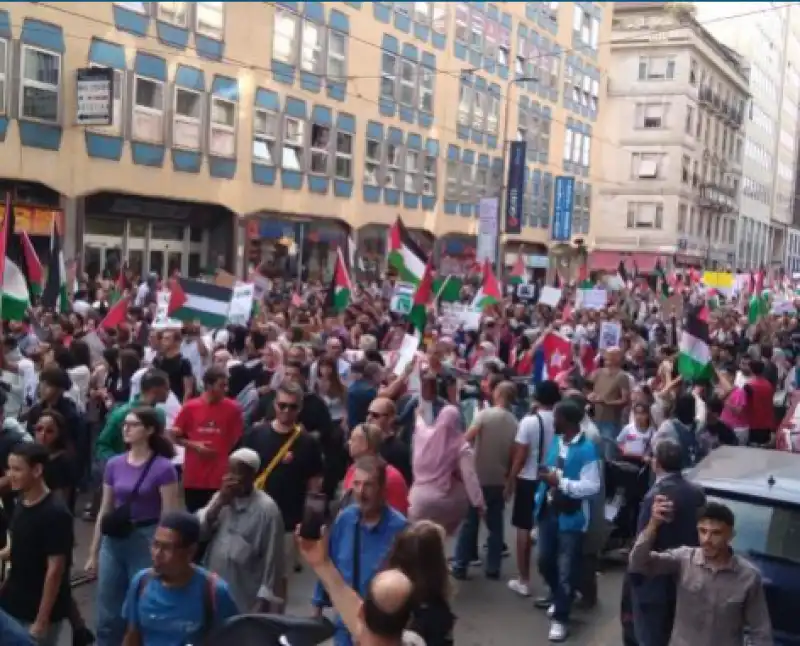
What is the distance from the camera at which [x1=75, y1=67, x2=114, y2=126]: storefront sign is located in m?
21.2

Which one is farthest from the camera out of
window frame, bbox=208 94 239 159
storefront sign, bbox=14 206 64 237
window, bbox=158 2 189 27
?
window frame, bbox=208 94 239 159

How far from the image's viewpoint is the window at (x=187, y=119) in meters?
24.8

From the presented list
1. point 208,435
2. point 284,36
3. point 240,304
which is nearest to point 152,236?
point 284,36

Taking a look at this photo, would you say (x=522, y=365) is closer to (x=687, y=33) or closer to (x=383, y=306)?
(x=383, y=306)

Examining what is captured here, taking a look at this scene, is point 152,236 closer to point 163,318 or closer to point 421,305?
point 421,305

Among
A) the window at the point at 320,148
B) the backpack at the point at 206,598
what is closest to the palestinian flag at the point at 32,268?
the backpack at the point at 206,598

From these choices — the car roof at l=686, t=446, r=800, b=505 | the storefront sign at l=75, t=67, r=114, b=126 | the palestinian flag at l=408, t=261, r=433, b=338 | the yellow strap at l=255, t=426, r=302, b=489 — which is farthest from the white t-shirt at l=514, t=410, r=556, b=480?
the storefront sign at l=75, t=67, r=114, b=126

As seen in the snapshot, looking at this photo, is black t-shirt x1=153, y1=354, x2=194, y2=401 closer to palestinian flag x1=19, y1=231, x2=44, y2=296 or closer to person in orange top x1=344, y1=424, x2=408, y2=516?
person in orange top x1=344, y1=424, x2=408, y2=516

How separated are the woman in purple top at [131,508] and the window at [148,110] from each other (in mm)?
19567

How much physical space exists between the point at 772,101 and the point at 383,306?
136 ft

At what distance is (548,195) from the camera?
47125 millimetres

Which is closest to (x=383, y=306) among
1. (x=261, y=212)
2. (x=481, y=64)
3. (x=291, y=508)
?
(x=261, y=212)

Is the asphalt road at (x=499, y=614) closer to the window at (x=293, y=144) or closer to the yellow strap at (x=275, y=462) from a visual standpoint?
the yellow strap at (x=275, y=462)

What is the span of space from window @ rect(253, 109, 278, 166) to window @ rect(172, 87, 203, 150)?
2147 millimetres
